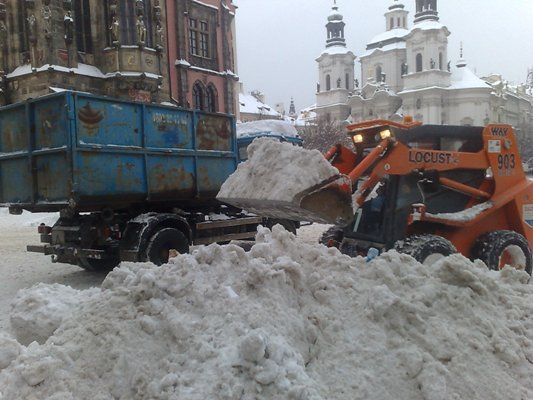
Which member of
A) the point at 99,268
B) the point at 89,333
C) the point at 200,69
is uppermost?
the point at 200,69

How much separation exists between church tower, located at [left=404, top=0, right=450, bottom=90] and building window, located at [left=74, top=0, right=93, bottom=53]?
188 ft

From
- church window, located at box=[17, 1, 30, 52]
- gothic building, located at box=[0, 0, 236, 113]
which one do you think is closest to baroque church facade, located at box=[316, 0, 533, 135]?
gothic building, located at box=[0, 0, 236, 113]

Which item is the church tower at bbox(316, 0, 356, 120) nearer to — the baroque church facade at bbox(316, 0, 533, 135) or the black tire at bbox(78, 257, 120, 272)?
the baroque church facade at bbox(316, 0, 533, 135)

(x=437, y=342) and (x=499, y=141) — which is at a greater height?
(x=499, y=141)

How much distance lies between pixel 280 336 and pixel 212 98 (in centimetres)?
2652

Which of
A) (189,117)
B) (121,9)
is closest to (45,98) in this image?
(189,117)

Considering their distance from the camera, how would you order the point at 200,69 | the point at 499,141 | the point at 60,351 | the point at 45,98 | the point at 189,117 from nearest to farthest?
the point at 60,351
the point at 499,141
the point at 45,98
the point at 189,117
the point at 200,69

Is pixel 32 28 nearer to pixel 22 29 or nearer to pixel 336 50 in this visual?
pixel 22 29

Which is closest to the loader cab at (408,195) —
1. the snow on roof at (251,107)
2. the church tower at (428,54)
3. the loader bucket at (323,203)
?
the loader bucket at (323,203)

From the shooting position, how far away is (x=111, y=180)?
7.16 metres

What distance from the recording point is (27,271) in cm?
905

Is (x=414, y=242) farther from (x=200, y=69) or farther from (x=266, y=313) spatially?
(x=200, y=69)

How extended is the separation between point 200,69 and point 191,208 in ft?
66.5

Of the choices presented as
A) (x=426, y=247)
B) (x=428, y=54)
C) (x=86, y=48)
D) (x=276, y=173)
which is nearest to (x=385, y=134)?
(x=426, y=247)
